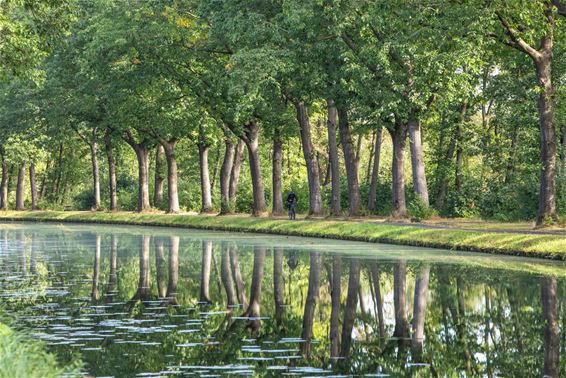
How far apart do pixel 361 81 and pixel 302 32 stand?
4860mm

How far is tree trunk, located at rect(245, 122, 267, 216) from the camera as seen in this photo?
62.2 metres

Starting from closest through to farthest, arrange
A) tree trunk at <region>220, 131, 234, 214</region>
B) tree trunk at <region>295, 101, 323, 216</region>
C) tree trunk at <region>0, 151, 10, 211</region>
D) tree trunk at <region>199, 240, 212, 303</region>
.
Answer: tree trunk at <region>199, 240, 212, 303</region>
tree trunk at <region>295, 101, 323, 216</region>
tree trunk at <region>220, 131, 234, 214</region>
tree trunk at <region>0, 151, 10, 211</region>

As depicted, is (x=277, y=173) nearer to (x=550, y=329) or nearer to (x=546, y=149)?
(x=546, y=149)

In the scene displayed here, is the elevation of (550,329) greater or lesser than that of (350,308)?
lesser

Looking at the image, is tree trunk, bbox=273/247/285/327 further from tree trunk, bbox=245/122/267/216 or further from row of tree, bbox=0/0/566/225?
tree trunk, bbox=245/122/267/216

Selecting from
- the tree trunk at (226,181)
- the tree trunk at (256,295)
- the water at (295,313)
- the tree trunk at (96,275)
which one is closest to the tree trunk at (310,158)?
the tree trunk at (226,181)

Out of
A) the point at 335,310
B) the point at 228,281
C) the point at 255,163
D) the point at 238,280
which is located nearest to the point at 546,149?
the point at 238,280

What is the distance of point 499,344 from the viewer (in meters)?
16.1

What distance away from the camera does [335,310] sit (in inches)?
813

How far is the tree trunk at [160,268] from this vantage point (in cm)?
2444

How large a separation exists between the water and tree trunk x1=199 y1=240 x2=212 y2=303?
0.17ft

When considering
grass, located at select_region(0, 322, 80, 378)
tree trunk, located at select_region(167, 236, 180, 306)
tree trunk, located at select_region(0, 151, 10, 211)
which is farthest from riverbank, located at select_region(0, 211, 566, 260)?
tree trunk, located at select_region(0, 151, 10, 211)

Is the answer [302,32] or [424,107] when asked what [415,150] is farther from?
[302,32]

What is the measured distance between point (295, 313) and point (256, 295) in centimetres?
358
